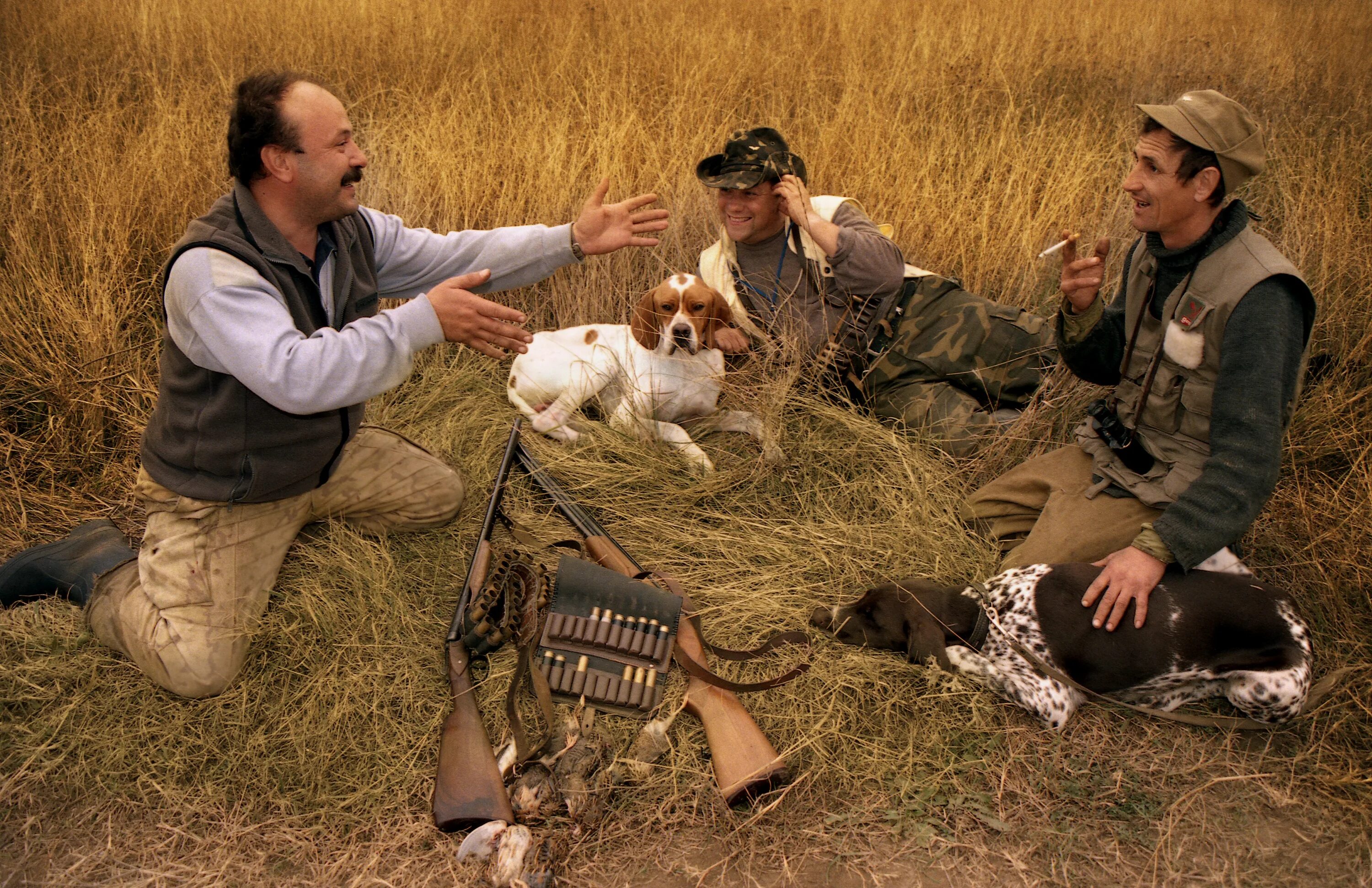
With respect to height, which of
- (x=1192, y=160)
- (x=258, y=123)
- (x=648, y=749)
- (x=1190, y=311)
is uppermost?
(x=1192, y=160)

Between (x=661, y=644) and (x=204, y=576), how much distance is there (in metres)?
1.58

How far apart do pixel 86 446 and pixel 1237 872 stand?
4648 mm

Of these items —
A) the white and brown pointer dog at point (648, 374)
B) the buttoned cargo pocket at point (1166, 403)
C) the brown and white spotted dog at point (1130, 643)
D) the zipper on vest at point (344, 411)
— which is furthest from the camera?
the white and brown pointer dog at point (648, 374)

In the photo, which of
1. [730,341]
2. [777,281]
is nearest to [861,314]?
[777,281]

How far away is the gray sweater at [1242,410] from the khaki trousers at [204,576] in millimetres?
2838

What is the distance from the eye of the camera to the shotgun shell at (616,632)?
292 cm

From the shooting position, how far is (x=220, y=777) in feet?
8.62

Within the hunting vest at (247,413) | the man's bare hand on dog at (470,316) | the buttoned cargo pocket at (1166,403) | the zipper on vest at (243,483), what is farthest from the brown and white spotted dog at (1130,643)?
the zipper on vest at (243,483)

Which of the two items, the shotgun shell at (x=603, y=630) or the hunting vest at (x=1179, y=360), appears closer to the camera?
the hunting vest at (x=1179, y=360)

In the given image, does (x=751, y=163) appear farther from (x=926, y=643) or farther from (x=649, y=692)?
(x=649, y=692)

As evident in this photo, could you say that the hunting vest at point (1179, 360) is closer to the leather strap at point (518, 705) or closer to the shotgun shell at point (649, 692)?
the shotgun shell at point (649, 692)

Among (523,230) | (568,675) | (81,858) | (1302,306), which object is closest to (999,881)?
(568,675)

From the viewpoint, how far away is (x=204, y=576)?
300 centimetres

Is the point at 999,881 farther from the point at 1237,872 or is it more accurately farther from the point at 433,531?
the point at 433,531
